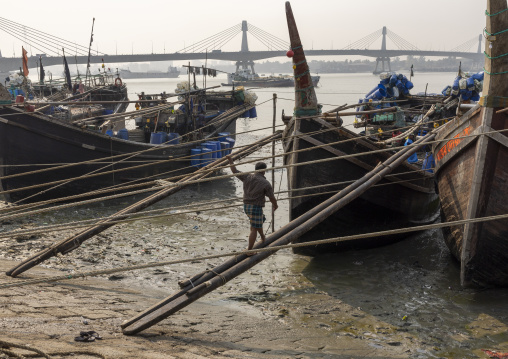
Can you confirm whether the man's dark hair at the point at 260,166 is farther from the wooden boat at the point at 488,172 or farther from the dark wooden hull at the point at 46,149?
the dark wooden hull at the point at 46,149

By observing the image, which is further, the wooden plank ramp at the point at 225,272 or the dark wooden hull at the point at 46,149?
the dark wooden hull at the point at 46,149

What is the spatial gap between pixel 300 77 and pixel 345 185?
6.99 feet

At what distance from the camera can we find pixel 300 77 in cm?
884

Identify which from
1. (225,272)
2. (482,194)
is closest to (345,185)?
(482,194)

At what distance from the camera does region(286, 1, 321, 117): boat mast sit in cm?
870

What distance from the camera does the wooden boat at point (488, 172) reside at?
6.89 meters

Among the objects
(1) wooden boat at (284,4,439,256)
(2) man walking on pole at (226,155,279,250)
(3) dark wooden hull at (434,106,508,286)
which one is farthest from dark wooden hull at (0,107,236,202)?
(3) dark wooden hull at (434,106,508,286)

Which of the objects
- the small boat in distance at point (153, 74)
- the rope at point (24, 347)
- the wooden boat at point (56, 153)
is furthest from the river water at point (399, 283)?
the small boat in distance at point (153, 74)

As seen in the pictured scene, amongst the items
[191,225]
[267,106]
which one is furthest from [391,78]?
[267,106]

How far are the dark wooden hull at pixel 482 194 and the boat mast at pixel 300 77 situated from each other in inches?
100

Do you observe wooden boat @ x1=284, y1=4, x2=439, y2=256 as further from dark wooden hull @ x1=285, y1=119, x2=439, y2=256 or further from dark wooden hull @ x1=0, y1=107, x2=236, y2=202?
dark wooden hull @ x1=0, y1=107, x2=236, y2=202

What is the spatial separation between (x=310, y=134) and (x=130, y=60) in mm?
67701

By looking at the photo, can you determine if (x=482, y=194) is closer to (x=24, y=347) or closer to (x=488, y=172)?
(x=488, y=172)

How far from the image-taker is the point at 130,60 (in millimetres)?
71375
